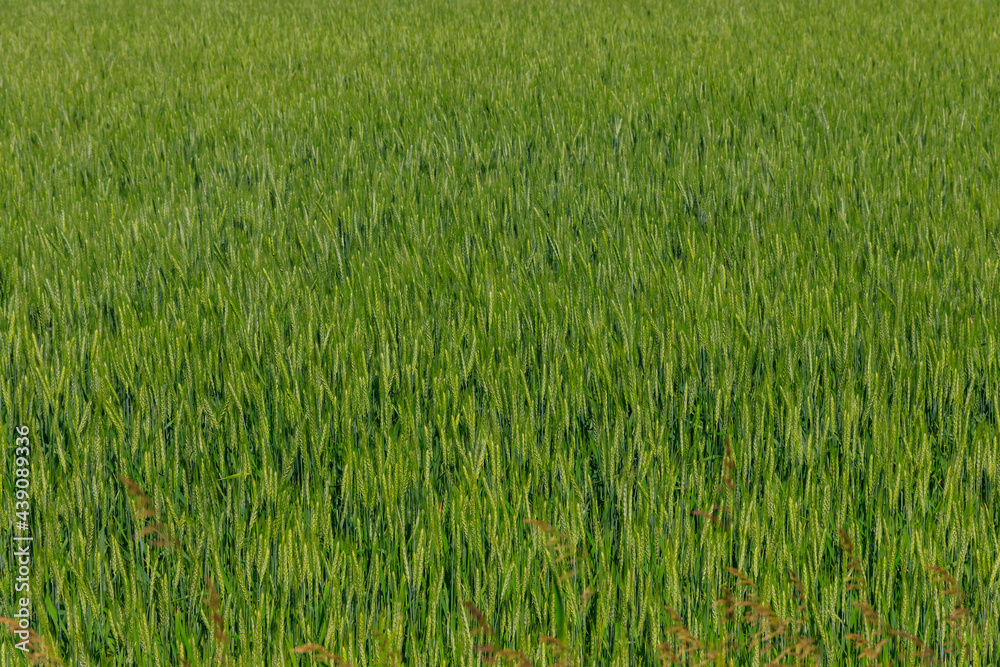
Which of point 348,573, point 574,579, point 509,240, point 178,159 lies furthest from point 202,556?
point 178,159

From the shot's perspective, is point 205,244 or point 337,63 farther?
point 337,63

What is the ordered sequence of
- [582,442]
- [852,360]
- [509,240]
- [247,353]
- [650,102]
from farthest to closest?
[650,102] → [509,240] → [247,353] → [852,360] → [582,442]

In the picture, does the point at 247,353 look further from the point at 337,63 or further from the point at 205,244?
the point at 337,63

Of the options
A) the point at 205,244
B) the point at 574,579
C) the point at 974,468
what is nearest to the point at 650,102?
the point at 205,244

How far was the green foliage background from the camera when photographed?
1393 mm

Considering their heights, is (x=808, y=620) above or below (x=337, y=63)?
below

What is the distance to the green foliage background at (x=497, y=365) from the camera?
4.57ft

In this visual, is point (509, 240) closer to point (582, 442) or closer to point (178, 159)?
point (582, 442)

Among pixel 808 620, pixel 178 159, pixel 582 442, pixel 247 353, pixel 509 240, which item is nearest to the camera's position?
pixel 808 620

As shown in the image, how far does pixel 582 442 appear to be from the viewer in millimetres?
1807

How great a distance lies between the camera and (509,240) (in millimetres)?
2857

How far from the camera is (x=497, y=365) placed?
2057 mm

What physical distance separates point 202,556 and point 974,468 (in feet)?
4.14

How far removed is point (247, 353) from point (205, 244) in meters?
0.92
